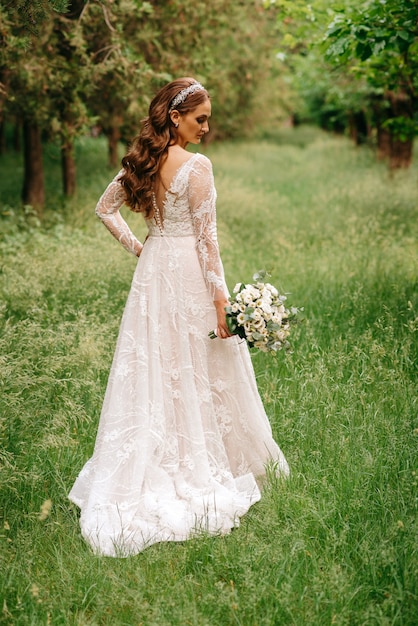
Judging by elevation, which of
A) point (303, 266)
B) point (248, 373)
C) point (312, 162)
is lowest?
point (312, 162)

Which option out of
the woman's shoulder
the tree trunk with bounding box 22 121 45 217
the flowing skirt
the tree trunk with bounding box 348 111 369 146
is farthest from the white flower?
the tree trunk with bounding box 348 111 369 146

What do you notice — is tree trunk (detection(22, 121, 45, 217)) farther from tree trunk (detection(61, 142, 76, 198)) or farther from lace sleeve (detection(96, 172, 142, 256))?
lace sleeve (detection(96, 172, 142, 256))

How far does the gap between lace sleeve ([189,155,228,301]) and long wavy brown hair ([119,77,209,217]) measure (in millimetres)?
222

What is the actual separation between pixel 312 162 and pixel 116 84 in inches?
663

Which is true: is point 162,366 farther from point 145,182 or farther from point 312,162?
point 312,162

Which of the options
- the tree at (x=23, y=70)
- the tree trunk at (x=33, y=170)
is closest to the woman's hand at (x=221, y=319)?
the tree at (x=23, y=70)

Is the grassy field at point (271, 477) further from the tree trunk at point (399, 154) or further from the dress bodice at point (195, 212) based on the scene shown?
the tree trunk at point (399, 154)

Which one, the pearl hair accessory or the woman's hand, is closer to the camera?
the pearl hair accessory

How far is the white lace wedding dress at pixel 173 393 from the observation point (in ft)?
12.0

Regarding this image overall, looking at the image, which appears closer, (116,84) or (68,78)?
(68,78)

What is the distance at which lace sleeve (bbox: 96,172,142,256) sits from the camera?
388 centimetres

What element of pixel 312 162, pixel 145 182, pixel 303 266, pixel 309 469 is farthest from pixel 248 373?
pixel 312 162

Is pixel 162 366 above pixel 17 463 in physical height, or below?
above

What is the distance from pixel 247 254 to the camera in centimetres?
962
